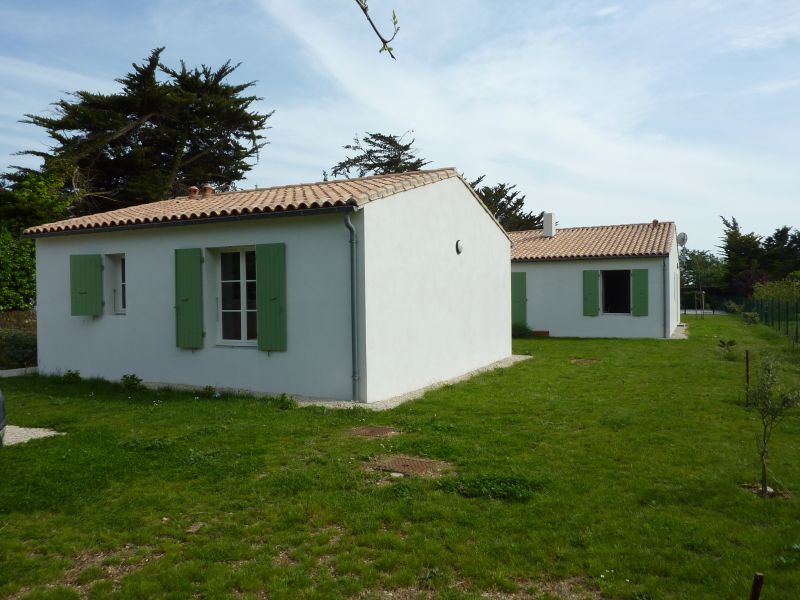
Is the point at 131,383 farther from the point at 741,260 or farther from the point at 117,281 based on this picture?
the point at 741,260

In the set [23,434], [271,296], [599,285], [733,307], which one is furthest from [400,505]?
[733,307]

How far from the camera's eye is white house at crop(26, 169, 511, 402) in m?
8.67

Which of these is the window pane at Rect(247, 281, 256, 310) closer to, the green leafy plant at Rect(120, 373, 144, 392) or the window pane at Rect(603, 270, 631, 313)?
the green leafy plant at Rect(120, 373, 144, 392)

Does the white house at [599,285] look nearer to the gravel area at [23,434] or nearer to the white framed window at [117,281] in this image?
the white framed window at [117,281]

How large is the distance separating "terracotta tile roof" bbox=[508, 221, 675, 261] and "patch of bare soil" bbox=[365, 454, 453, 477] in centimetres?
1504

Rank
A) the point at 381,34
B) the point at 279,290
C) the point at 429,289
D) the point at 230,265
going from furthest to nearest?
the point at 429,289, the point at 230,265, the point at 279,290, the point at 381,34

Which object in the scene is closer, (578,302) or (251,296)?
(251,296)

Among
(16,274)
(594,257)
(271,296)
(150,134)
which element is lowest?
(271,296)

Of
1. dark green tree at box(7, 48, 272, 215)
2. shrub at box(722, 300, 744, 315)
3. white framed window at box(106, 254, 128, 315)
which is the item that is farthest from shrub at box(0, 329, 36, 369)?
shrub at box(722, 300, 744, 315)

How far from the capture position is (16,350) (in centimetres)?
1322

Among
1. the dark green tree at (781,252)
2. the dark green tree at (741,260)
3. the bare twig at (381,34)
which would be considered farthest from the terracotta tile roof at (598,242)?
the dark green tree at (781,252)

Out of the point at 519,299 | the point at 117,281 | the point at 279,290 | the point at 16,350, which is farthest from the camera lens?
the point at 519,299

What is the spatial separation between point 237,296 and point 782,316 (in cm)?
1733

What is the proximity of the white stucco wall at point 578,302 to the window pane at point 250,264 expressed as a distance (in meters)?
12.9
